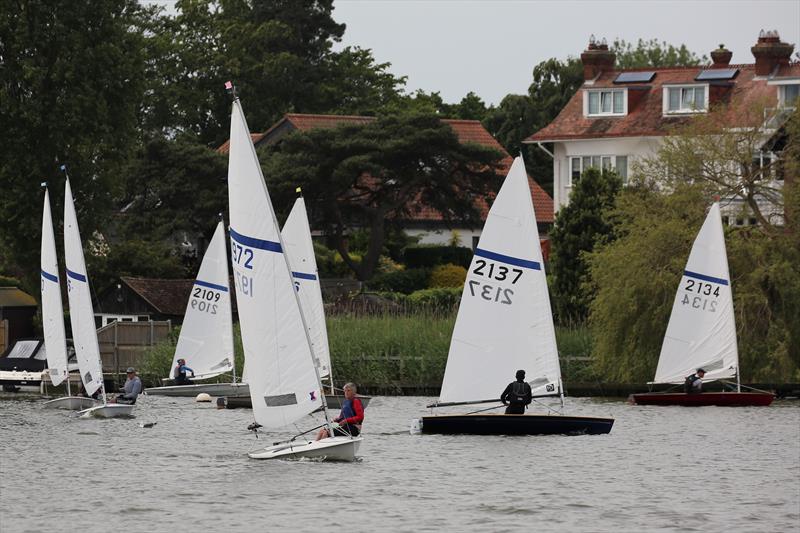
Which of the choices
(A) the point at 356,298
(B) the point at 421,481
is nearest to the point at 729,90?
(A) the point at 356,298

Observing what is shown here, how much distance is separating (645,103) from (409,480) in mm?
53228

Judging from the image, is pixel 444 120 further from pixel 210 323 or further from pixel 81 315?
pixel 81 315

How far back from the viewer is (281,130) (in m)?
90.6

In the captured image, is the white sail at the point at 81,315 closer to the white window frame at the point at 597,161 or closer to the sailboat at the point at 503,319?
the sailboat at the point at 503,319

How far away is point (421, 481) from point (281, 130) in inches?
2337

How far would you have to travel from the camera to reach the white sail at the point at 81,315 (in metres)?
46.0

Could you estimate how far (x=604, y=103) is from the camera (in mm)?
84312

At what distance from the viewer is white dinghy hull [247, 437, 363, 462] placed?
3238cm

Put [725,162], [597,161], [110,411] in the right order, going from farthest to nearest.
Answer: [597,161] < [725,162] < [110,411]

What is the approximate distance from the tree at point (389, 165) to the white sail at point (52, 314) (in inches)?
820

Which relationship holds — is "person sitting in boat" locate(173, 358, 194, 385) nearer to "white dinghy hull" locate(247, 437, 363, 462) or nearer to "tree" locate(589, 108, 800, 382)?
"tree" locate(589, 108, 800, 382)

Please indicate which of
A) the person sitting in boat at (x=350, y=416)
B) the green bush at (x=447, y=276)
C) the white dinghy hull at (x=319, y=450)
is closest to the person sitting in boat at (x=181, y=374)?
the green bush at (x=447, y=276)

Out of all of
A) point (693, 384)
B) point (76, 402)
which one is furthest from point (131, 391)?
point (693, 384)

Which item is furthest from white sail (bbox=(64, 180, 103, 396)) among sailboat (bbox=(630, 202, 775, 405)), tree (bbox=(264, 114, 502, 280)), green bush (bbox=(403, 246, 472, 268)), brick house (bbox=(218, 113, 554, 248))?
brick house (bbox=(218, 113, 554, 248))
